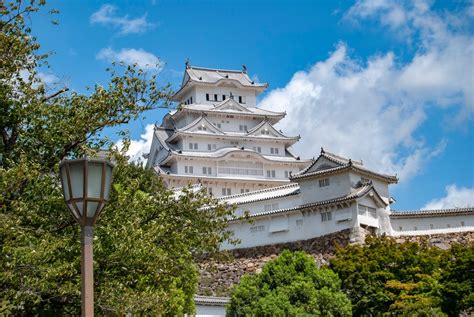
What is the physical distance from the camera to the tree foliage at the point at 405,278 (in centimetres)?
3134

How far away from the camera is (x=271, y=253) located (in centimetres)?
4303

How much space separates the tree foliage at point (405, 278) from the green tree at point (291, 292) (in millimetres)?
1443

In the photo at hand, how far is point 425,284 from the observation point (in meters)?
32.8

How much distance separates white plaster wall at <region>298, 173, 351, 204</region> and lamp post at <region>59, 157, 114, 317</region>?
3430 cm

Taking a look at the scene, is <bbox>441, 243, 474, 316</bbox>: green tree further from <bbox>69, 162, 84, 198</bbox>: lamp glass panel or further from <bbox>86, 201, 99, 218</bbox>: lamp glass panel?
<bbox>69, 162, 84, 198</bbox>: lamp glass panel

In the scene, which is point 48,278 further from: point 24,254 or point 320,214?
point 320,214

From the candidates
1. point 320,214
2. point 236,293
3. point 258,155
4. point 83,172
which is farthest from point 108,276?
point 258,155

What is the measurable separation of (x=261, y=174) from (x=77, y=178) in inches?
1975

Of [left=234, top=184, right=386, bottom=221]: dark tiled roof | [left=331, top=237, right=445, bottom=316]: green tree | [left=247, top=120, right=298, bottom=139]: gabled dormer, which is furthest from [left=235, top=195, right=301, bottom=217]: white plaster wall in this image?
[left=247, top=120, right=298, bottom=139]: gabled dormer

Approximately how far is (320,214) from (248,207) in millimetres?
5296

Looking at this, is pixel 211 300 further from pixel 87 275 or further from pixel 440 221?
pixel 87 275

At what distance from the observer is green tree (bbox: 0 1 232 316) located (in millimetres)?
12555

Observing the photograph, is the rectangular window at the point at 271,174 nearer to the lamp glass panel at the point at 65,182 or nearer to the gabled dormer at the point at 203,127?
the gabled dormer at the point at 203,127

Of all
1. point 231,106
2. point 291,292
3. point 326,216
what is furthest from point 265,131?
point 291,292
